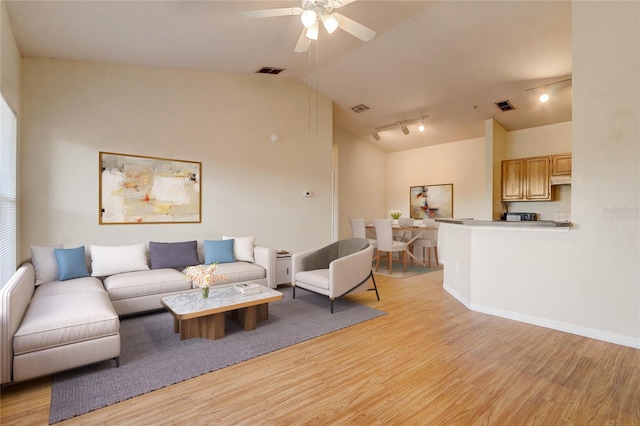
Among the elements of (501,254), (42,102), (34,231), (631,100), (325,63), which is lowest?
(501,254)

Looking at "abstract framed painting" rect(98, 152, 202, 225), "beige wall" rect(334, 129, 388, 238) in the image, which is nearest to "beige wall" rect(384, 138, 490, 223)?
"beige wall" rect(334, 129, 388, 238)

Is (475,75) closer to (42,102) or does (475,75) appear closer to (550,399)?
(550,399)

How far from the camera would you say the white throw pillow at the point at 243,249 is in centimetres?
475

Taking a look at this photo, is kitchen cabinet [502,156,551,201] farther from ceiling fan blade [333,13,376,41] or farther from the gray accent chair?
ceiling fan blade [333,13,376,41]

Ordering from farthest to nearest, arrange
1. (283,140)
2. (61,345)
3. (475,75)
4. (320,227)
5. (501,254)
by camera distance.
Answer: (320,227)
(283,140)
(475,75)
(501,254)
(61,345)

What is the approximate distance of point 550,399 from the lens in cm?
207

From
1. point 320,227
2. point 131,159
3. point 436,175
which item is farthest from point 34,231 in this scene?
point 436,175

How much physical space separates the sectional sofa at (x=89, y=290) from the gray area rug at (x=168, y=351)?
154mm

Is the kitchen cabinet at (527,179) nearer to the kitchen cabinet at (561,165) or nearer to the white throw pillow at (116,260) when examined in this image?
the kitchen cabinet at (561,165)

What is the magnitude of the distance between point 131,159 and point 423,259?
20.0ft

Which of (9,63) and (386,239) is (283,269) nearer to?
(386,239)

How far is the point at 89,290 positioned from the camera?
302cm

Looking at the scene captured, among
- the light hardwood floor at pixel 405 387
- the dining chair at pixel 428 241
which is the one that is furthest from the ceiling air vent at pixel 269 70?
the dining chair at pixel 428 241

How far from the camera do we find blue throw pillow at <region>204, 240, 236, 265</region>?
449cm
